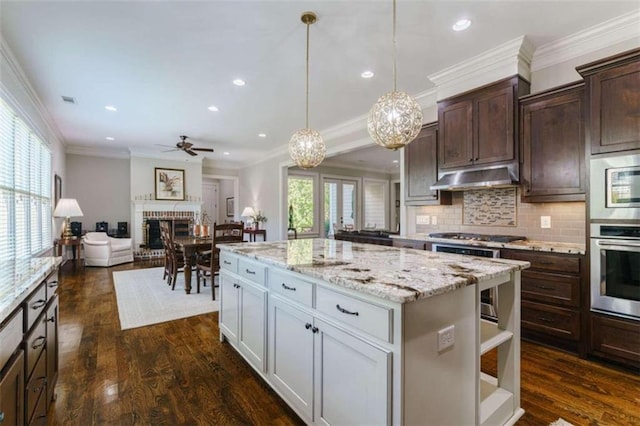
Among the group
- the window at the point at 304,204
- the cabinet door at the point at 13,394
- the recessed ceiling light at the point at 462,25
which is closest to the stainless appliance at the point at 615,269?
the recessed ceiling light at the point at 462,25

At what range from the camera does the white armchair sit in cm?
653

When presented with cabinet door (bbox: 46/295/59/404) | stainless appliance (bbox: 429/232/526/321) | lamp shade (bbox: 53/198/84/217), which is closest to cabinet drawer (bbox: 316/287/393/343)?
cabinet door (bbox: 46/295/59/404)

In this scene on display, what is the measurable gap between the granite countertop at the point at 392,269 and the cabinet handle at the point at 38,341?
46.2 inches

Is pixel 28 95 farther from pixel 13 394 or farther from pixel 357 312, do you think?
pixel 357 312

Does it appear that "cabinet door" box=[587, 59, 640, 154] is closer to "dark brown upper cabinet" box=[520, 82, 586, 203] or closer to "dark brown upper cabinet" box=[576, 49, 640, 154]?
"dark brown upper cabinet" box=[576, 49, 640, 154]

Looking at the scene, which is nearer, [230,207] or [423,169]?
[423,169]

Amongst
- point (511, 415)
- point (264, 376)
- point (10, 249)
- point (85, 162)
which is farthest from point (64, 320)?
point (85, 162)

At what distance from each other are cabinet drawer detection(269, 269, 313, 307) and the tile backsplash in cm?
276

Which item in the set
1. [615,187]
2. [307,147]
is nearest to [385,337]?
[307,147]

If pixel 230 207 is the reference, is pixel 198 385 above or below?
below

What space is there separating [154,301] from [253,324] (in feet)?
8.57

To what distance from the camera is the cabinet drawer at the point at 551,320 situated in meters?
2.51

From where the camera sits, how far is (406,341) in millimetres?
1177

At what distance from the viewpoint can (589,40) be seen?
2.76 metres
